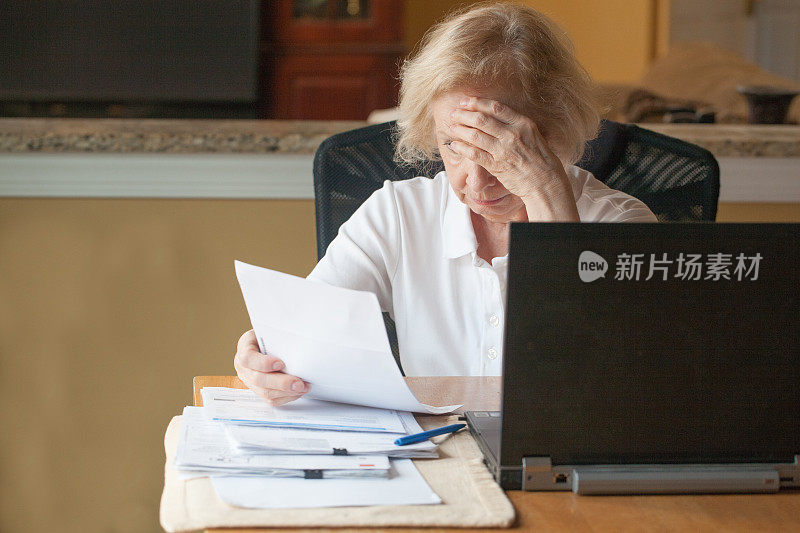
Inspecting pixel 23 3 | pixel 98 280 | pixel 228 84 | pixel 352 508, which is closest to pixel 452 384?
pixel 352 508

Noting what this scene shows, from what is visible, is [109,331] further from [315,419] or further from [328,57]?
[328,57]

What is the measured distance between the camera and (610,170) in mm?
1438

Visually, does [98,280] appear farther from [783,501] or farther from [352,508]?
[783,501]

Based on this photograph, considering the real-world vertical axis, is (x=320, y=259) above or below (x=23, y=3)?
below

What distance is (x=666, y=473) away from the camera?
76 centimetres

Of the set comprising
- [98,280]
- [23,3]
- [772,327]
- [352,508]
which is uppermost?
[23,3]

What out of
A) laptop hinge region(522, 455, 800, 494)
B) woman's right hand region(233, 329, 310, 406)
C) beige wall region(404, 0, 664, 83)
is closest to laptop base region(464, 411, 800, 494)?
laptop hinge region(522, 455, 800, 494)


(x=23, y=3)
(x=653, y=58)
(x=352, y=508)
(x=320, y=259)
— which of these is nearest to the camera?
(x=352, y=508)

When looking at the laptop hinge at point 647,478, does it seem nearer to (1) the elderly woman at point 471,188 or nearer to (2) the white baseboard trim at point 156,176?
(1) the elderly woman at point 471,188

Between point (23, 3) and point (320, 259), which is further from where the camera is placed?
point (23, 3)

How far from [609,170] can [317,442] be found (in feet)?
2.63

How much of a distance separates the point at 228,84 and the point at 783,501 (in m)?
3.76

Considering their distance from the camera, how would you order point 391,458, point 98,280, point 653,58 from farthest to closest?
point 653,58 → point 98,280 → point 391,458

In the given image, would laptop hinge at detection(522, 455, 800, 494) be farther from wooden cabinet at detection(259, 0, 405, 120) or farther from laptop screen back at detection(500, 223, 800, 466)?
wooden cabinet at detection(259, 0, 405, 120)
